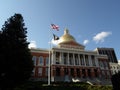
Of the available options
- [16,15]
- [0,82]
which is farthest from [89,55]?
[0,82]

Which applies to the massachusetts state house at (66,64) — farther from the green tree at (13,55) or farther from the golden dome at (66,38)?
the green tree at (13,55)

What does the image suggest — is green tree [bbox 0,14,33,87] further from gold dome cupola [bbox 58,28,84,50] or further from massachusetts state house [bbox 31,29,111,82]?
gold dome cupola [bbox 58,28,84,50]

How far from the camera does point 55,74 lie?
4678 cm

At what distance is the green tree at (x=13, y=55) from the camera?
2057cm

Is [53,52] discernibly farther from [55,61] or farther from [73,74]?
[73,74]

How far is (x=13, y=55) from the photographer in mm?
21750

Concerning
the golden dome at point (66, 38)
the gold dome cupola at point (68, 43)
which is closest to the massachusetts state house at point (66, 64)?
the gold dome cupola at point (68, 43)

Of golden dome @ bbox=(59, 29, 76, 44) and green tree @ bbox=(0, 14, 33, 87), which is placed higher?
golden dome @ bbox=(59, 29, 76, 44)

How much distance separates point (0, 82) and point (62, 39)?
145 feet

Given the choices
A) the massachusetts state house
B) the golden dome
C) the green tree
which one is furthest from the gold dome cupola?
the green tree

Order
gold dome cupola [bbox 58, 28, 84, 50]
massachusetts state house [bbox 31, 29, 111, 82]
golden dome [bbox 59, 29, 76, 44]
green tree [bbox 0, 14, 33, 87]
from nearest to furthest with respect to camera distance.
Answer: green tree [bbox 0, 14, 33, 87] → massachusetts state house [bbox 31, 29, 111, 82] → gold dome cupola [bbox 58, 28, 84, 50] → golden dome [bbox 59, 29, 76, 44]

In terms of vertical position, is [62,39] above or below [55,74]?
above

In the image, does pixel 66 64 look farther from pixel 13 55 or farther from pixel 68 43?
pixel 13 55

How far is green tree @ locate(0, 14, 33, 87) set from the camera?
20569 millimetres
